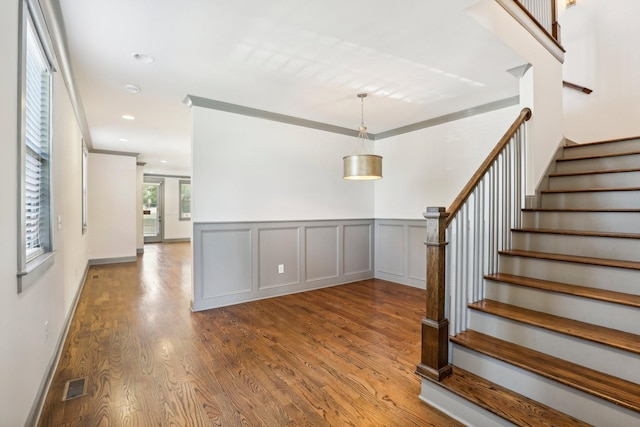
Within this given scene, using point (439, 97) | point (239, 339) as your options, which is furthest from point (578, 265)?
point (239, 339)

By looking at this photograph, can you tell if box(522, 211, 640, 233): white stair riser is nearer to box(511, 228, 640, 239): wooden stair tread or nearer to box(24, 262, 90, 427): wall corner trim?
box(511, 228, 640, 239): wooden stair tread

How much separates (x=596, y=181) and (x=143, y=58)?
4.13 m

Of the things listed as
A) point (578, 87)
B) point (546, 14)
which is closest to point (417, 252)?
point (578, 87)

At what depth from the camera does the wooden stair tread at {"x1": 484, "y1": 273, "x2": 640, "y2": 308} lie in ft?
5.48

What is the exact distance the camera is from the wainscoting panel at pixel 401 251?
4.49m

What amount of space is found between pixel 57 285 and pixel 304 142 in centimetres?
319

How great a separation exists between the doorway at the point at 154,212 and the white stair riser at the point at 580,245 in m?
11.2

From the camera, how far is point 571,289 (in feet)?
6.20

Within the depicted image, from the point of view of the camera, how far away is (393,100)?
3.65 m

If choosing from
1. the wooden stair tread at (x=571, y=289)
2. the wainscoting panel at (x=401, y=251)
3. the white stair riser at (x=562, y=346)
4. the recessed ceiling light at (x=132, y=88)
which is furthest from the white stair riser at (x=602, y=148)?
the recessed ceiling light at (x=132, y=88)

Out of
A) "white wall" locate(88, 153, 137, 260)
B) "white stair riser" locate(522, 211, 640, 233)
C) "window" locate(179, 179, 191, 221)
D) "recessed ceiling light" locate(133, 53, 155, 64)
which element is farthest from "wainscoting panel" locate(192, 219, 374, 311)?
"window" locate(179, 179, 191, 221)

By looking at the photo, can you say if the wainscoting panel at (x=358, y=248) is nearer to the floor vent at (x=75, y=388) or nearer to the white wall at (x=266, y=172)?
the white wall at (x=266, y=172)

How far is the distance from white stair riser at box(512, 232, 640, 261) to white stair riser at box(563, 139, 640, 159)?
49.3 inches

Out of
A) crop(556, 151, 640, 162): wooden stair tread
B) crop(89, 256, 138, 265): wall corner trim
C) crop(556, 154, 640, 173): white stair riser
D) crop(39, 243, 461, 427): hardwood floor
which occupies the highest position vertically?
crop(556, 151, 640, 162): wooden stair tread
